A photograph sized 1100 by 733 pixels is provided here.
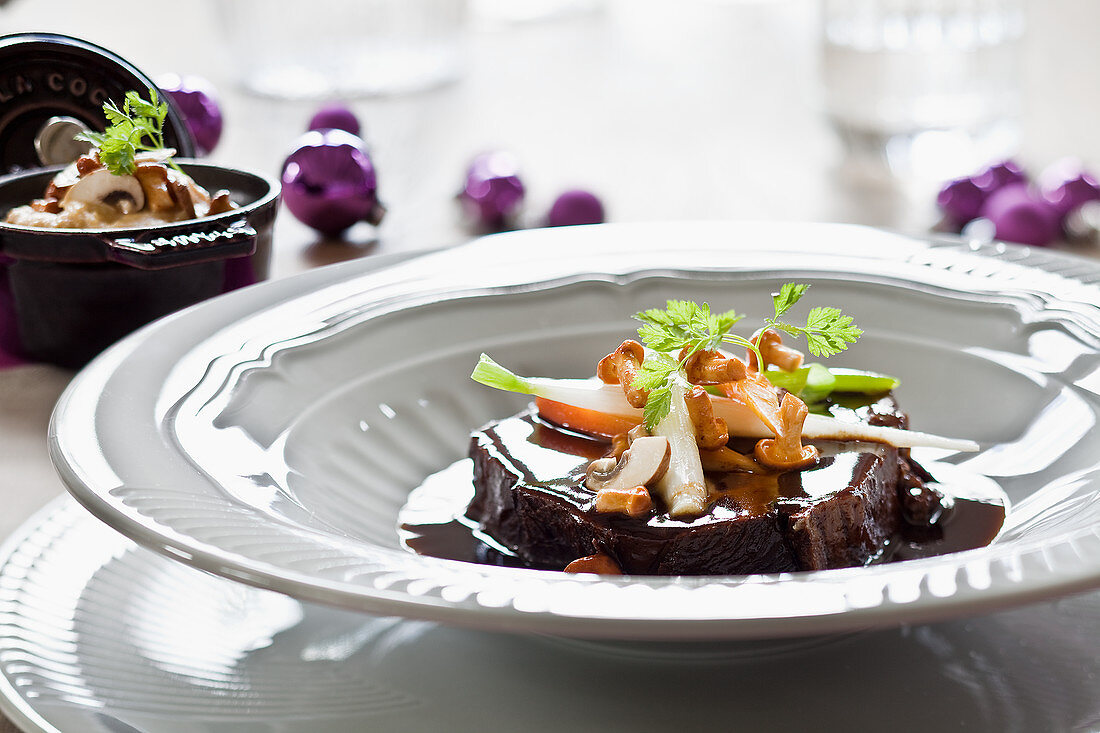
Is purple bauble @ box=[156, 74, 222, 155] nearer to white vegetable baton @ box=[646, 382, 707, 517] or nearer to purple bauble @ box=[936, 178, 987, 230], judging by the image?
purple bauble @ box=[936, 178, 987, 230]

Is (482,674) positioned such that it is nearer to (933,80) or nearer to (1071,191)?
(1071,191)

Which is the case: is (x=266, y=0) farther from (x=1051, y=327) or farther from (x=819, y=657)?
(x=819, y=657)

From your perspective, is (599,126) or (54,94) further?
(599,126)

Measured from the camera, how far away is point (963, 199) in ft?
6.11

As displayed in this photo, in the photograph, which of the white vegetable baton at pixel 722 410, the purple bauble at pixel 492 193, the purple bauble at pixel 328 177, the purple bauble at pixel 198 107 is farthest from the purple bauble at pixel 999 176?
the purple bauble at pixel 198 107

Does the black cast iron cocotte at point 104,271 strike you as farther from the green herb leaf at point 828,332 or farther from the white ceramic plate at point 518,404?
the green herb leaf at point 828,332

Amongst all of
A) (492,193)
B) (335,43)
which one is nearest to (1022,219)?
(492,193)

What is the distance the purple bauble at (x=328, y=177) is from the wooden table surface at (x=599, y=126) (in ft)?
0.23

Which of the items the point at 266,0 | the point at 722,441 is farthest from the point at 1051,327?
the point at 266,0

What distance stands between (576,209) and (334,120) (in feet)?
1.53

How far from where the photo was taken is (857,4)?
223cm

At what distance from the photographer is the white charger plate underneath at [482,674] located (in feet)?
2.23

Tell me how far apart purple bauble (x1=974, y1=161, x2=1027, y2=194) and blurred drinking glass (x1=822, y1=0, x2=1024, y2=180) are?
239 millimetres

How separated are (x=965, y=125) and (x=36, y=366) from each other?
159cm
